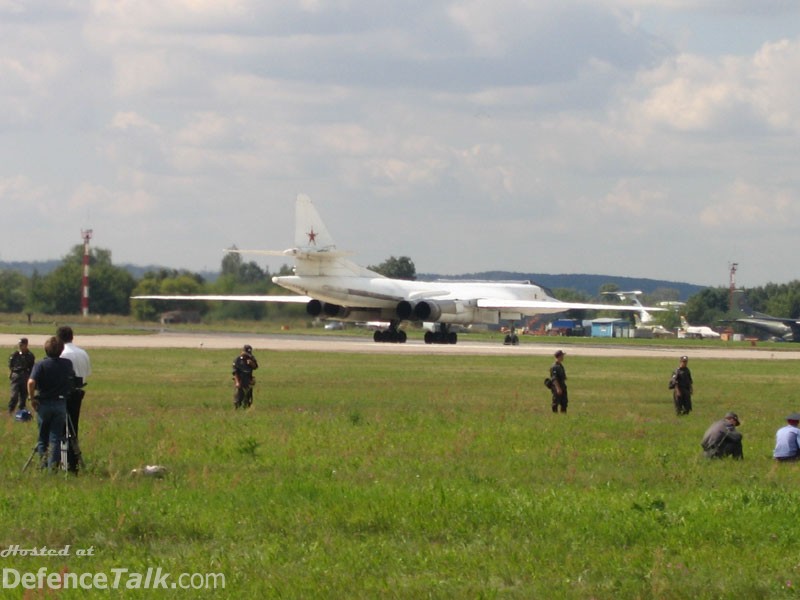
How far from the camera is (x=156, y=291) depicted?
309ft

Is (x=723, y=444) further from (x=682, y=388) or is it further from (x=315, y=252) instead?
(x=315, y=252)

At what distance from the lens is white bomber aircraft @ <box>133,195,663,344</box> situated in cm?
6197

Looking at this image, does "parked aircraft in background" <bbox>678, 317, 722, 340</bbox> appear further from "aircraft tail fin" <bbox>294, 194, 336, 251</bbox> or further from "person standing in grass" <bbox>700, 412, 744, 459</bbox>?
"person standing in grass" <bbox>700, 412, 744, 459</bbox>

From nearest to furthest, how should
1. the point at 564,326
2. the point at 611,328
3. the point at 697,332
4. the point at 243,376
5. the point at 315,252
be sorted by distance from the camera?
1. the point at 243,376
2. the point at 315,252
3. the point at 697,332
4. the point at 611,328
5. the point at 564,326

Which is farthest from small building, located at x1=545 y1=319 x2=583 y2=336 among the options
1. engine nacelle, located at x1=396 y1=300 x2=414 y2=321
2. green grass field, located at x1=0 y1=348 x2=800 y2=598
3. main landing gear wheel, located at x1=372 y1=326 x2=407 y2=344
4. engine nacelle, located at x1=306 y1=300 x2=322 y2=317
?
green grass field, located at x1=0 y1=348 x2=800 y2=598

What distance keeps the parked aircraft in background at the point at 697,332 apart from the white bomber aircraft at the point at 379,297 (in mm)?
50542

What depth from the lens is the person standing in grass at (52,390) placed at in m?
13.9

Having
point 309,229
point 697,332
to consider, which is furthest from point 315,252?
point 697,332

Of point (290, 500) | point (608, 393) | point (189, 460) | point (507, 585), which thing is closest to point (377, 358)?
point (608, 393)

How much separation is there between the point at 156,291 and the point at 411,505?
83.8 meters

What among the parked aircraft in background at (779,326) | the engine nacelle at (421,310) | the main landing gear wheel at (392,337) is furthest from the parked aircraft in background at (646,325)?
the engine nacelle at (421,310)

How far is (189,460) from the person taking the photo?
15922 mm

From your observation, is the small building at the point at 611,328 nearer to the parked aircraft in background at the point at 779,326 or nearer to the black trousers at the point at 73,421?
the parked aircraft in background at the point at 779,326

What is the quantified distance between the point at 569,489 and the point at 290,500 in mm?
3135
